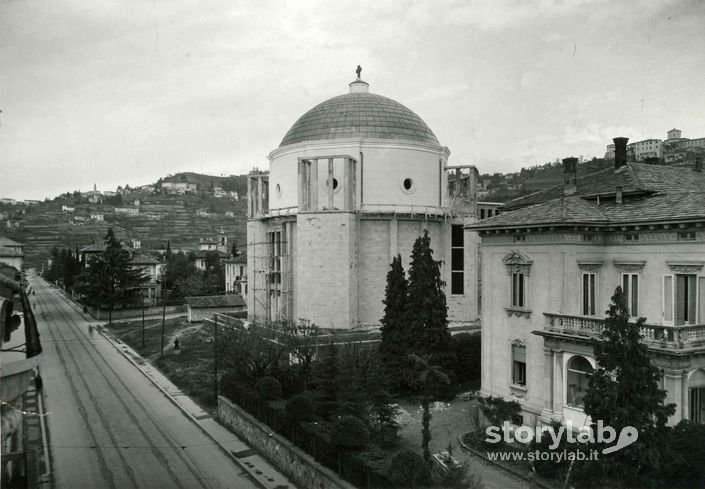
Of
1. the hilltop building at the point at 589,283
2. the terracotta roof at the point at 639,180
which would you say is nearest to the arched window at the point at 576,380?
the hilltop building at the point at 589,283

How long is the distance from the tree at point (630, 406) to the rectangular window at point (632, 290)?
6.65 metres

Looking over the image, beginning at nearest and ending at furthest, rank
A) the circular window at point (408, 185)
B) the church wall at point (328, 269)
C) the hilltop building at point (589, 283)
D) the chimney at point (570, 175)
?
1. the hilltop building at point (589, 283)
2. the chimney at point (570, 175)
3. the church wall at point (328, 269)
4. the circular window at point (408, 185)

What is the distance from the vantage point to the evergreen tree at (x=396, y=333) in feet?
96.2

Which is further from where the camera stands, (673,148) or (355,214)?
(355,214)

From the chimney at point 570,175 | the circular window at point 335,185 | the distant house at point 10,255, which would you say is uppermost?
the circular window at point 335,185

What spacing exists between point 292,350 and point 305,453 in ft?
31.9

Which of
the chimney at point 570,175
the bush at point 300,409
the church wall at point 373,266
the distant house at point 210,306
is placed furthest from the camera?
the distant house at point 210,306

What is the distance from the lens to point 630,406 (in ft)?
48.4

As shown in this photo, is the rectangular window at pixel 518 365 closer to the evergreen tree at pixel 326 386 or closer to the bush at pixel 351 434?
the evergreen tree at pixel 326 386

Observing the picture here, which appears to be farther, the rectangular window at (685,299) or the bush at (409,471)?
the rectangular window at (685,299)

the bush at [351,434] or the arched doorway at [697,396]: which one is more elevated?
the arched doorway at [697,396]

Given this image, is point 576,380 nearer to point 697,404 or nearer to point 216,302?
point 697,404

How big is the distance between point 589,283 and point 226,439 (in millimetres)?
17155

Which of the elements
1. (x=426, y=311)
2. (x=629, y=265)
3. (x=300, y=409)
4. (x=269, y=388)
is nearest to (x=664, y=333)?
(x=629, y=265)
